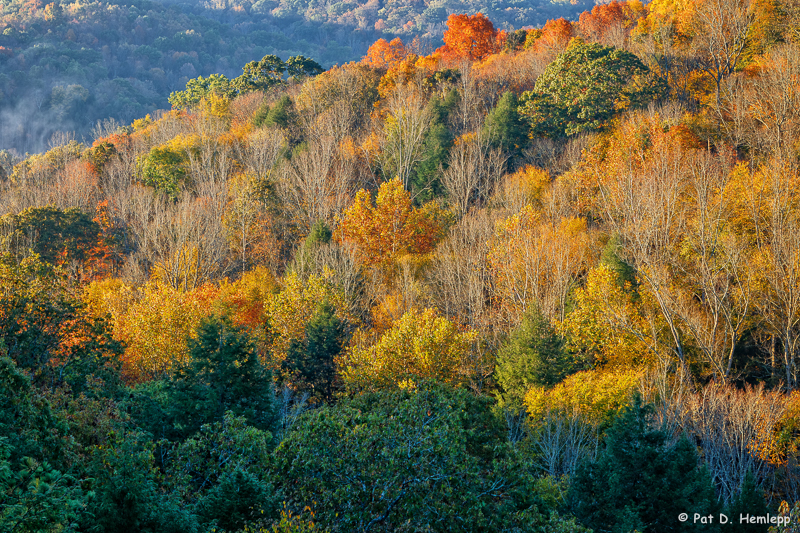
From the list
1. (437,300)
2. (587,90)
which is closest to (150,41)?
(587,90)

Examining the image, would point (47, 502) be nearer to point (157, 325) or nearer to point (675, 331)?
point (157, 325)

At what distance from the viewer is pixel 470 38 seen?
70312mm

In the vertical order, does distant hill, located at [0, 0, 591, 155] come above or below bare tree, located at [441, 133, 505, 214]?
above

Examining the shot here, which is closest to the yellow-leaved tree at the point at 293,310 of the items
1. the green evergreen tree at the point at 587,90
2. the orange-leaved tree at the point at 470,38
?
the green evergreen tree at the point at 587,90

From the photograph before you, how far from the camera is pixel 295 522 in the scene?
9.20 meters

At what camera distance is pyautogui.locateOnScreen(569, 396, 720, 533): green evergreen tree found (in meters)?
17.2

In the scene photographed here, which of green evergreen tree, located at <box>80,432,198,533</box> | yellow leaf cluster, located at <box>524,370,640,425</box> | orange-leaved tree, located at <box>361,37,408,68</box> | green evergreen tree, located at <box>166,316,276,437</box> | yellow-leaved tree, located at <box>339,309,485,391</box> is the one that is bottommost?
yellow leaf cluster, located at <box>524,370,640,425</box>

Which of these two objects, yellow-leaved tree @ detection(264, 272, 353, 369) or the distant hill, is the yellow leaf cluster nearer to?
yellow-leaved tree @ detection(264, 272, 353, 369)

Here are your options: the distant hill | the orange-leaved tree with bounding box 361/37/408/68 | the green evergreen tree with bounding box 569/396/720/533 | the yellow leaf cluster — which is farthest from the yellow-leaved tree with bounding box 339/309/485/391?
the distant hill

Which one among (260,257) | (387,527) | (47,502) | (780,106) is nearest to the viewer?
(47,502)

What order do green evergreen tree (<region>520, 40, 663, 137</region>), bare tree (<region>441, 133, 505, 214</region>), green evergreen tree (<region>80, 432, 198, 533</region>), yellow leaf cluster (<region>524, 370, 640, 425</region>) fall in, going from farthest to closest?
bare tree (<region>441, 133, 505, 214</region>) < green evergreen tree (<region>520, 40, 663, 137</region>) < yellow leaf cluster (<region>524, 370, 640, 425</region>) < green evergreen tree (<region>80, 432, 198, 533</region>)

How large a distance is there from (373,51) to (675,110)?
43.3 meters

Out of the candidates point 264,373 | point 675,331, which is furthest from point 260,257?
point 675,331

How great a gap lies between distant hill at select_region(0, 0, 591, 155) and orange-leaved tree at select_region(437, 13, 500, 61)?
21.6m
